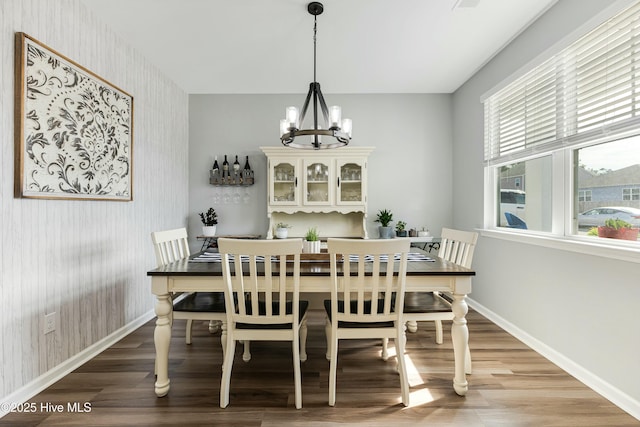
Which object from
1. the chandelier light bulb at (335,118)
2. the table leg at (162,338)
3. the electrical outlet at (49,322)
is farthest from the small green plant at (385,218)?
the electrical outlet at (49,322)

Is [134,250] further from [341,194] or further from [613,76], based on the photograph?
[613,76]

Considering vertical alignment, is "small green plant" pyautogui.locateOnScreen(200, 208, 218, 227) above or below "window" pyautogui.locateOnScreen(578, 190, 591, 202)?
below

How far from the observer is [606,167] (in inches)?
77.7

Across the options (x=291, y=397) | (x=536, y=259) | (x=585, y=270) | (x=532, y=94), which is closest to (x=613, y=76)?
(x=532, y=94)

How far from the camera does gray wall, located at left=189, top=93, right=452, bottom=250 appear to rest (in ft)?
13.3

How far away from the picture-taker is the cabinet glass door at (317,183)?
3.76 meters

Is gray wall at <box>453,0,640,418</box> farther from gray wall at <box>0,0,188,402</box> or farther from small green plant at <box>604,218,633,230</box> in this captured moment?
gray wall at <box>0,0,188,402</box>

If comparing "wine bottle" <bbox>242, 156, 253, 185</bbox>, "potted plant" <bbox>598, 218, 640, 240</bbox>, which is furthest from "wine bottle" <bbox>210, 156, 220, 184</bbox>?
"potted plant" <bbox>598, 218, 640, 240</bbox>

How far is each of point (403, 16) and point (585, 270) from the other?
213cm

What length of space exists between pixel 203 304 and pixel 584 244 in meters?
2.42

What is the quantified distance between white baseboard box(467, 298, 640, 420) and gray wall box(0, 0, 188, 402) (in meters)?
3.29

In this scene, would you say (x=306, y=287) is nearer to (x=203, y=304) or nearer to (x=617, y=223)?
(x=203, y=304)

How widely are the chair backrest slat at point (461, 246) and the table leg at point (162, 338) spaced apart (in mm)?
1863

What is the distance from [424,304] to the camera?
2.07m
